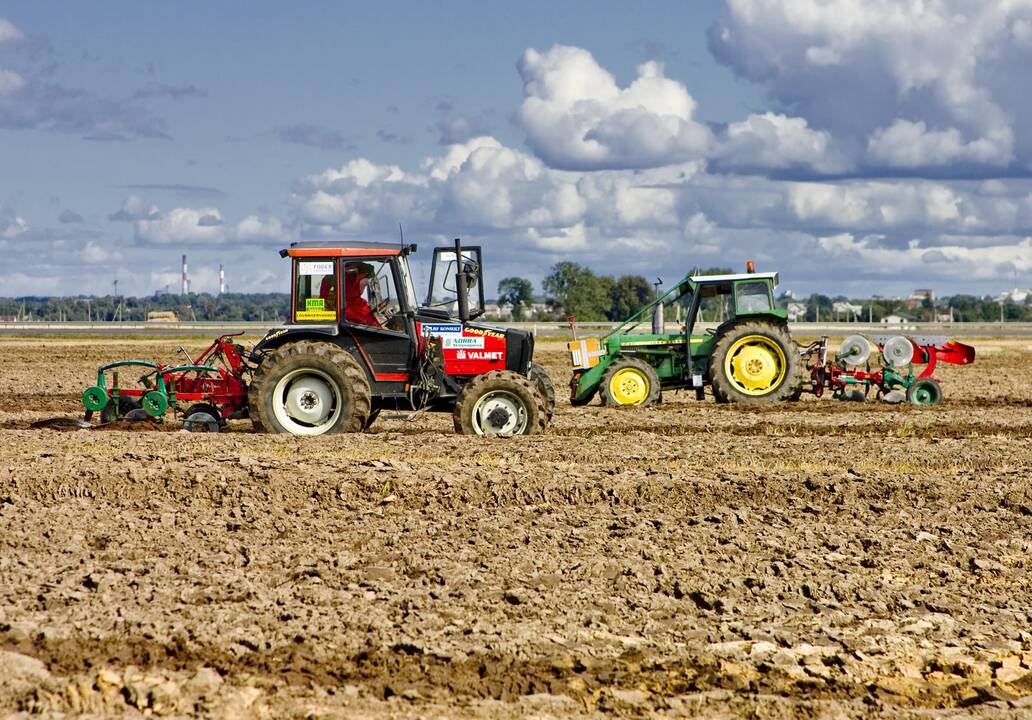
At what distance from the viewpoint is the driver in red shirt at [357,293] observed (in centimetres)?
1366

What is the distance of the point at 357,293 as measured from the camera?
13727 millimetres

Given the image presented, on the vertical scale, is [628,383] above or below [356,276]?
below

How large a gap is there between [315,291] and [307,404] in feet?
4.02

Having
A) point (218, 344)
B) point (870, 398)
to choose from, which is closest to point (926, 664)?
point (218, 344)

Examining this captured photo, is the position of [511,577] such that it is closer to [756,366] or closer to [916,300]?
[756,366]

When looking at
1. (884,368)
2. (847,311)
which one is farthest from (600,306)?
(884,368)

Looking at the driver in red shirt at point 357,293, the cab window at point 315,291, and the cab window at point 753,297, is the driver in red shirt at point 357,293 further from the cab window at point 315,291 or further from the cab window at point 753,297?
the cab window at point 753,297

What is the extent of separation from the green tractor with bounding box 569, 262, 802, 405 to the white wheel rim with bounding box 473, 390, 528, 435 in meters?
4.65

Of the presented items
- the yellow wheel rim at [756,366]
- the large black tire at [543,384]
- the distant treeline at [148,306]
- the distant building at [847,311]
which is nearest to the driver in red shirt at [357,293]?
the large black tire at [543,384]

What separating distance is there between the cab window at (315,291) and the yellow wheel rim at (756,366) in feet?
22.2

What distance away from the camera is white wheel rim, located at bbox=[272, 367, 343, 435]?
13.8 meters

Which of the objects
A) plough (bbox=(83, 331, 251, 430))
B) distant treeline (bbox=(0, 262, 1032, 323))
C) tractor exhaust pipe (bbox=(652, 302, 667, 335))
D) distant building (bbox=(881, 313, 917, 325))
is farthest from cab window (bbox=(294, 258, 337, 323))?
distant building (bbox=(881, 313, 917, 325))

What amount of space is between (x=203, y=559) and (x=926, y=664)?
4435 millimetres

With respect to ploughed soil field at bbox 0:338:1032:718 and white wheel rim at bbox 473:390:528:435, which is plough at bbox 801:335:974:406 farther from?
white wheel rim at bbox 473:390:528:435
